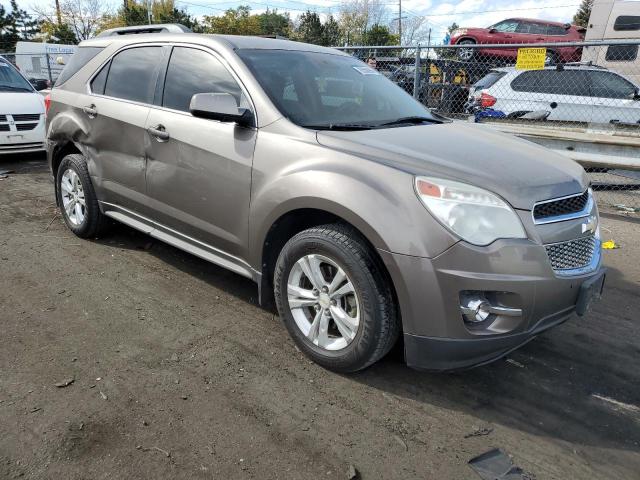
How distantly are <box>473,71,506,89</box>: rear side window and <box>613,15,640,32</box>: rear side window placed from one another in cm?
869

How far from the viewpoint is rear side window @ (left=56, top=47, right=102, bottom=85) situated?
4664mm

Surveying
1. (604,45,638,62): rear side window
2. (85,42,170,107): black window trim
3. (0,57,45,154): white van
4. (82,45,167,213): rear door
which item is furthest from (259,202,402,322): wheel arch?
(604,45,638,62): rear side window

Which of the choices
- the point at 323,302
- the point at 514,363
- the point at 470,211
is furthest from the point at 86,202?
the point at 514,363

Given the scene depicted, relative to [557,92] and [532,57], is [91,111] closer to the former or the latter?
[532,57]

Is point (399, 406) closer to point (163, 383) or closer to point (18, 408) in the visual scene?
point (163, 383)

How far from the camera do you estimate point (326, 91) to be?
350cm

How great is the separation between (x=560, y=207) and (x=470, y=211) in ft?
1.97

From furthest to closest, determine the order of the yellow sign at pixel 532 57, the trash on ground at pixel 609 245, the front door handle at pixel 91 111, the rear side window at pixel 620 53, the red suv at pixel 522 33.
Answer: the red suv at pixel 522 33
the rear side window at pixel 620 53
the yellow sign at pixel 532 57
the trash on ground at pixel 609 245
the front door handle at pixel 91 111

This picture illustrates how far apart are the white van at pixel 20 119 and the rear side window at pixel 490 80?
8044 mm

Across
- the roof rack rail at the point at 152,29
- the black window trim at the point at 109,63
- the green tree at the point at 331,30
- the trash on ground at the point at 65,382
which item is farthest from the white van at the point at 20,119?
the green tree at the point at 331,30

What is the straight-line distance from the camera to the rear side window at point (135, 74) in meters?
3.94

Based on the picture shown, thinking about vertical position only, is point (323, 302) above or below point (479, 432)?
above

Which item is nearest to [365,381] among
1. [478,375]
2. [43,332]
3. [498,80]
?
[478,375]

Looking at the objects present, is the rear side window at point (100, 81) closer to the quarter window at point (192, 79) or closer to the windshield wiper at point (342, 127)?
the quarter window at point (192, 79)
